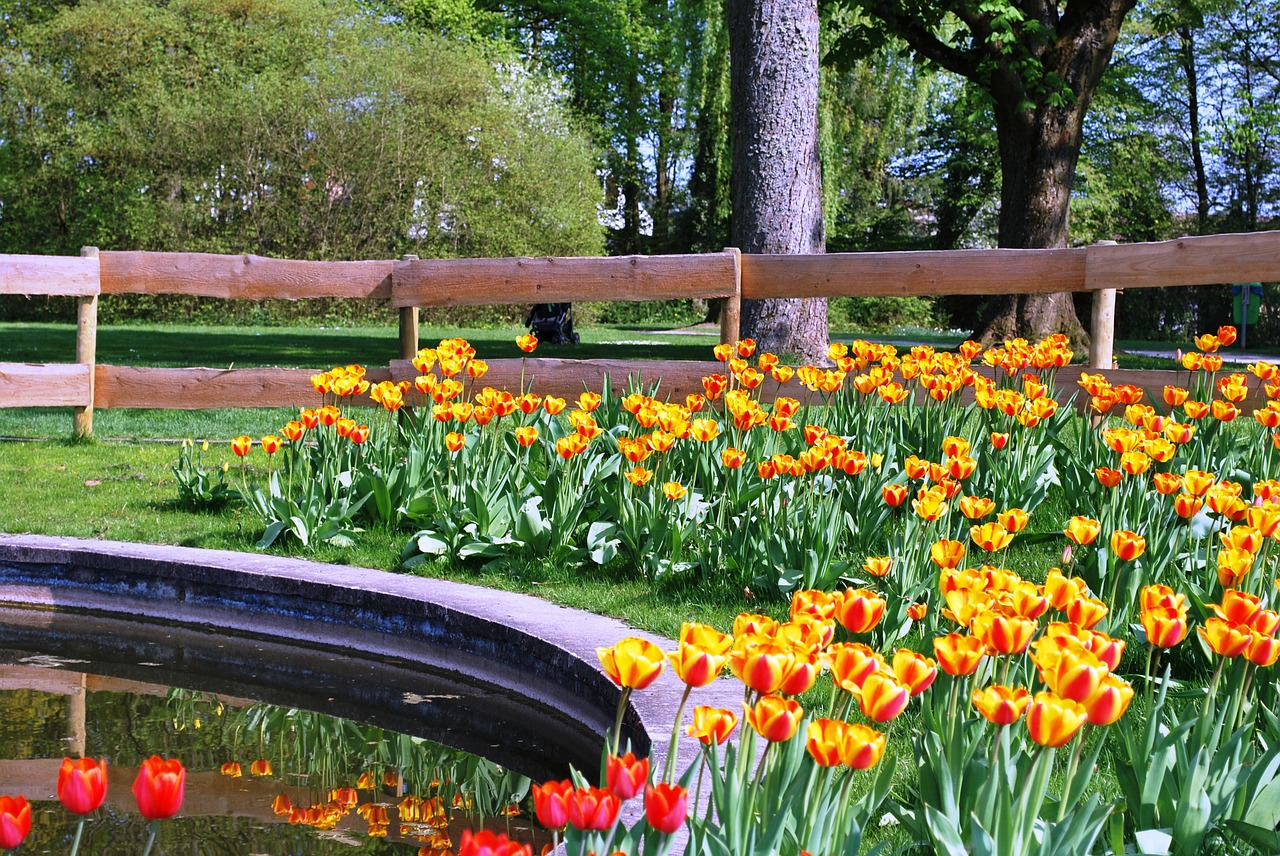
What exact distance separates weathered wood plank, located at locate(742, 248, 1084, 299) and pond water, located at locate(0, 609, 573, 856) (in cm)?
398

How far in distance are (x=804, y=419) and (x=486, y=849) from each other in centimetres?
466

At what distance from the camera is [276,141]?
75.0 ft

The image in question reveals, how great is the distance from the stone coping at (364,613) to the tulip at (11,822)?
6.16 ft

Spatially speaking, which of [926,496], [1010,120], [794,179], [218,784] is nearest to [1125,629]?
[926,496]

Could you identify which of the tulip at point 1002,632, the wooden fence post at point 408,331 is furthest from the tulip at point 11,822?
the wooden fence post at point 408,331

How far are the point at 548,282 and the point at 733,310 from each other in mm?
1103

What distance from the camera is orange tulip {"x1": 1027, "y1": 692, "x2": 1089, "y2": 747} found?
1.44 metres

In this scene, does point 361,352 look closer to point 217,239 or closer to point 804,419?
point 217,239

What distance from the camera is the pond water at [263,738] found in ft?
9.75

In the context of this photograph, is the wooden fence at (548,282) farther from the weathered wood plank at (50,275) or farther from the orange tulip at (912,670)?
the orange tulip at (912,670)

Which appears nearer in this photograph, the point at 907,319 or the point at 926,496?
the point at 926,496

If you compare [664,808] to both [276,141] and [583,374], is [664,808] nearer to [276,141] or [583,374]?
[583,374]

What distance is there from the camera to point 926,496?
9.21 ft

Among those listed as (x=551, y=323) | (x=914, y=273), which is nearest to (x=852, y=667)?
(x=914, y=273)
